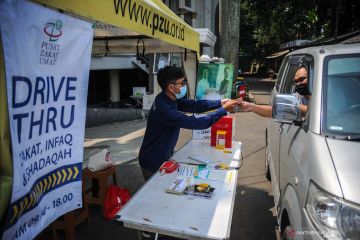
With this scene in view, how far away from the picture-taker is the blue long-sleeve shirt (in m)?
3.16

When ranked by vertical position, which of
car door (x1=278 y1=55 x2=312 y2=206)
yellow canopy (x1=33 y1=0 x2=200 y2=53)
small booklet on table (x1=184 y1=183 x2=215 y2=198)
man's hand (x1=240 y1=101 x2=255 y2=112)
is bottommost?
small booklet on table (x1=184 y1=183 x2=215 y2=198)

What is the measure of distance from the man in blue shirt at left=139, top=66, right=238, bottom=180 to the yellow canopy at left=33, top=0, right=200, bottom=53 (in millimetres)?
518

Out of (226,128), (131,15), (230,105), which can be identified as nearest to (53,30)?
(131,15)

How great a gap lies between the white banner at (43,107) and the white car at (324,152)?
160 centimetres

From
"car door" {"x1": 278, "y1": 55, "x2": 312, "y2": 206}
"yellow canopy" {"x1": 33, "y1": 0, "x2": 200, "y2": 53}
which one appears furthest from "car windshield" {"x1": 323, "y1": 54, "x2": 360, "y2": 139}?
"yellow canopy" {"x1": 33, "y1": 0, "x2": 200, "y2": 53}

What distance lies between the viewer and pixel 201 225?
2.16 meters

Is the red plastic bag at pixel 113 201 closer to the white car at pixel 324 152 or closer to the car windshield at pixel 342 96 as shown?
the white car at pixel 324 152

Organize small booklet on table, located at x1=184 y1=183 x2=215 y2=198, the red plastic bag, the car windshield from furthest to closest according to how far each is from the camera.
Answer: the red plastic bag → small booklet on table, located at x1=184 y1=183 x2=215 y2=198 → the car windshield

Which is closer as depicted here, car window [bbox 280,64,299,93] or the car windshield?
the car windshield

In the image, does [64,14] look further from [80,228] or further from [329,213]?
[80,228]

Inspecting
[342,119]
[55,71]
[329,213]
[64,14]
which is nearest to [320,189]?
[329,213]

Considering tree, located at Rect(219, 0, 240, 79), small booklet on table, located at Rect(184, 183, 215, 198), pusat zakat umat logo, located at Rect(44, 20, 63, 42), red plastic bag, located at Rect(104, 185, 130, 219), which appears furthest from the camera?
tree, located at Rect(219, 0, 240, 79)

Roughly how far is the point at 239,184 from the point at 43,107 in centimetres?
396

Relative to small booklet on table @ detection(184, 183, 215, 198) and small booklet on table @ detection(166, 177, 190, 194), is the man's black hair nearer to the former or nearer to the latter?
small booklet on table @ detection(166, 177, 190, 194)
